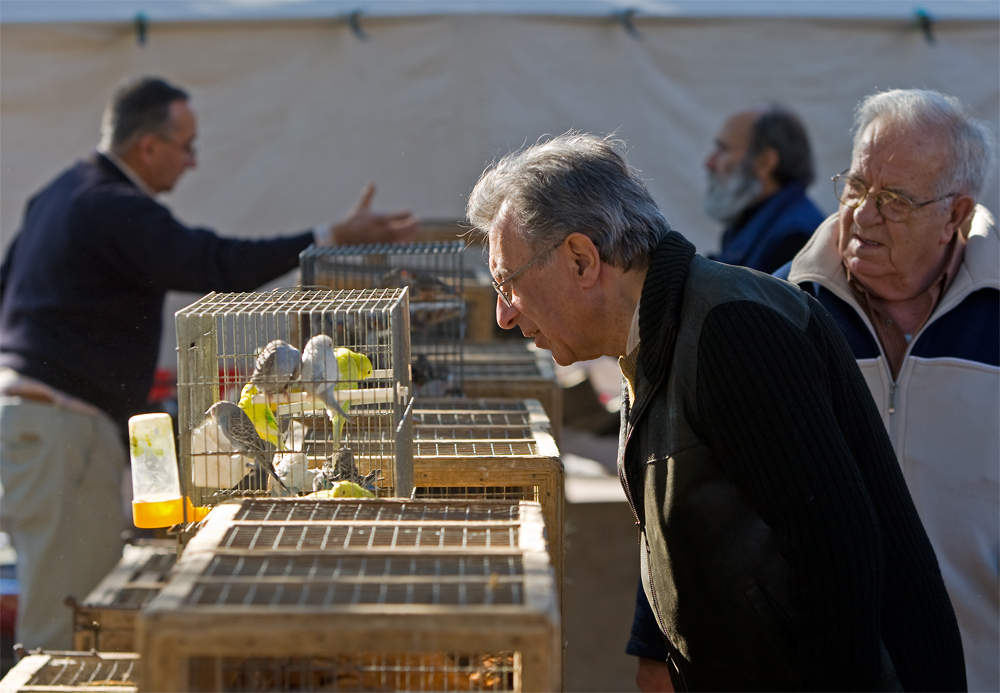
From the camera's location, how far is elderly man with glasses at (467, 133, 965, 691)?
122 centimetres

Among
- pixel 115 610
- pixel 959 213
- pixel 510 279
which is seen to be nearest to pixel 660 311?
pixel 510 279

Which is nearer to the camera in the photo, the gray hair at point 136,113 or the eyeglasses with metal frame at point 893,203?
the eyeglasses with metal frame at point 893,203

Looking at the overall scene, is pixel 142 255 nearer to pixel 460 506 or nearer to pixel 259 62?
pixel 259 62

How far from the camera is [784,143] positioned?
353 centimetres

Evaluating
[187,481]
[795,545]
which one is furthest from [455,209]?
[795,545]

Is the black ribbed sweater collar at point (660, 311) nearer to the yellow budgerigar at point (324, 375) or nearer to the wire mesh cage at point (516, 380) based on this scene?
the yellow budgerigar at point (324, 375)

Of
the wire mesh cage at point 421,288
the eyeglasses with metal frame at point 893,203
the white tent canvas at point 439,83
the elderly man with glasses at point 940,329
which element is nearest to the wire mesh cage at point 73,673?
the wire mesh cage at point 421,288

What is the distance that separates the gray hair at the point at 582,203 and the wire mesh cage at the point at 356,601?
0.41 metres

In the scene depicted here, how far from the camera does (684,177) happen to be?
4.20 m

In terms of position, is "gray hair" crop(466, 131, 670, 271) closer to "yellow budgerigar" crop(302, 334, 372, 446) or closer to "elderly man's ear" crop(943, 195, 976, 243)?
"yellow budgerigar" crop(302, 334, 372, 446)

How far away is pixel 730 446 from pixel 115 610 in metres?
1.54

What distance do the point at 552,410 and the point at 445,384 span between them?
1.00 feet

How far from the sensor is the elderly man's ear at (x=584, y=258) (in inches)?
54.2

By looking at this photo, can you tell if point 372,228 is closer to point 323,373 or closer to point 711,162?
point 323,373
